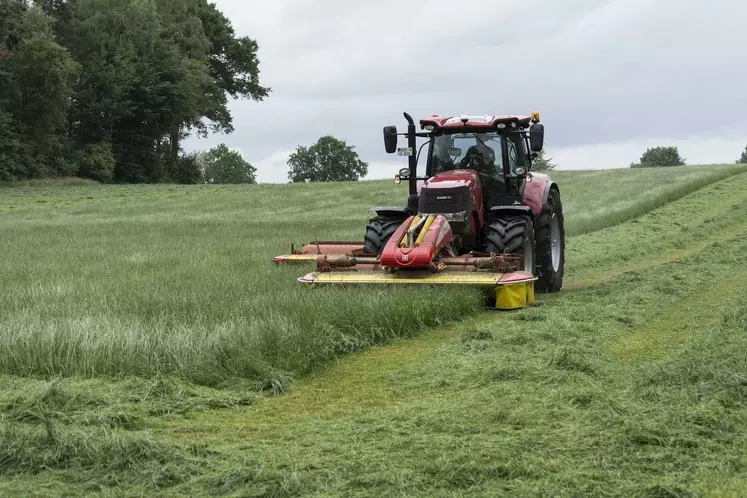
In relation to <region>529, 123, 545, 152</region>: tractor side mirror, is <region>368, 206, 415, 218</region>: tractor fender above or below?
below

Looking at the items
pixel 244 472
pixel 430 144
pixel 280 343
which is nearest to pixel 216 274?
pixel 430 144

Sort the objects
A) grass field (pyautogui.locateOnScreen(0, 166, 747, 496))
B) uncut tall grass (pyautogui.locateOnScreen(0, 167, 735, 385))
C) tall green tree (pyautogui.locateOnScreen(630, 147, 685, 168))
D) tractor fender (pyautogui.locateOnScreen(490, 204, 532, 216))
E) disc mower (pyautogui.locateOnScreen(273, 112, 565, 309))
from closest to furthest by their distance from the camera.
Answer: grass field (pyautogui.locateOnScreen(0, 166, 747, 496))
uncut tall grass (pyautogui.locateOnScreen(0, 167, 735, 385))
disc mower (pyautogui.locateOnScreen(273, 112, 565, 309))
tractor fender (pyautogui.locateOnScreen(490, 204, 532, 216))
tall green tree (pyautogui.locateOnScreen(630, 147, 685, 168))

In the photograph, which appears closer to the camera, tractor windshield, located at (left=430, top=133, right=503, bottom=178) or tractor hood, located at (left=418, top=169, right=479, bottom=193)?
tractor hood, located at (left=418, top=169, right=479, bottom=193)

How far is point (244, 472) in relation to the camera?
4.45 metres

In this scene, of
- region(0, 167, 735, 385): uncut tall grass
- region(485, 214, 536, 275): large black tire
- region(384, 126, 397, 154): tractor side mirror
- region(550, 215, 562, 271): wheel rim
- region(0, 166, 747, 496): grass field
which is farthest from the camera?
region(550, 215, 562, 271): wheel rim

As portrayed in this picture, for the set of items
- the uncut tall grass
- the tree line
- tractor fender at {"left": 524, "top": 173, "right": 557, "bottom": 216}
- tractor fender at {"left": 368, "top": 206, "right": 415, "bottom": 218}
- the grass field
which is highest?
the tree line

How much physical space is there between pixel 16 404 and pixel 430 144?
23.4ft

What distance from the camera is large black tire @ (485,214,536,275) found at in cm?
1057

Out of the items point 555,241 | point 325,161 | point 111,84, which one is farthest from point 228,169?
point 555,241

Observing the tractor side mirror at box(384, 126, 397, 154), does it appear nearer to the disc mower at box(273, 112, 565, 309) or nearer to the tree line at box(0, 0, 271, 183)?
the disc mower at box(273, 112, 565, 309)

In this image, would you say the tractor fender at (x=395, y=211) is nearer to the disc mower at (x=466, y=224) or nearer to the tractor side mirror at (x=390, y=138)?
the disc mower at (x=466, y=224)

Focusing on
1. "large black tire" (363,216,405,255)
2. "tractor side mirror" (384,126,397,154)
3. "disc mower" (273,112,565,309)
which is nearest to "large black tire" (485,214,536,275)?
"disc mower" (273,112,565,309)

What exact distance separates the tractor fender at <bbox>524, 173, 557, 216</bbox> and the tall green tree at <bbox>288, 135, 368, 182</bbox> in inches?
2900

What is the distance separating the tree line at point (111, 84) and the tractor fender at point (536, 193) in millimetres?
36645
